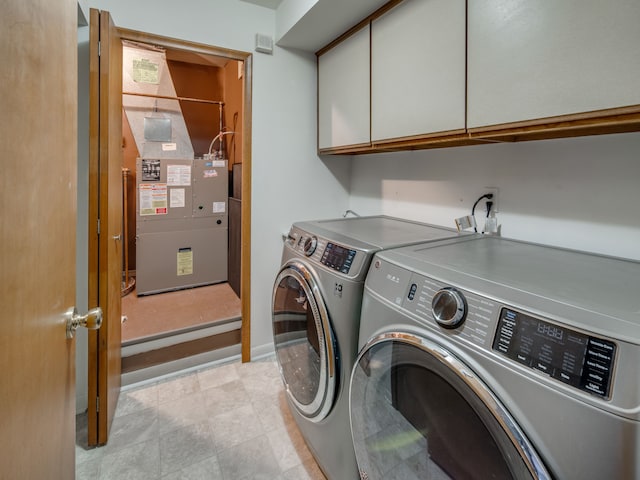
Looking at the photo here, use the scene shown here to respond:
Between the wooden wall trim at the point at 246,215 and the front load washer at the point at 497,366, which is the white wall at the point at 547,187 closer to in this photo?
the front load washer at the point at 497,366

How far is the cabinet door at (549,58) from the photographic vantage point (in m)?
0.85

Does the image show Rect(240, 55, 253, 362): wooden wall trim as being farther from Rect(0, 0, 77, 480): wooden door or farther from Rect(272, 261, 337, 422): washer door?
Rect(0, 0, 77, 480): wooden door

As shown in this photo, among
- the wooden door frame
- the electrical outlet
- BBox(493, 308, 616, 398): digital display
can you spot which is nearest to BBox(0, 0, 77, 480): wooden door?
BBox(493, 308, 616, 398): digital display

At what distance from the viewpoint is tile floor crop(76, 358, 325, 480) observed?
145 centimetres

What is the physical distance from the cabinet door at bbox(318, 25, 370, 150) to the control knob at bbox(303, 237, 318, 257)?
72 cm

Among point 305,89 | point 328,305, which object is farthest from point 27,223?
point 305,89

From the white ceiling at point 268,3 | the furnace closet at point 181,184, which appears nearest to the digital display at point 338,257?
the white ceiling at point 268,3

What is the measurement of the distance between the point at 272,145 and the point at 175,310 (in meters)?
1.71

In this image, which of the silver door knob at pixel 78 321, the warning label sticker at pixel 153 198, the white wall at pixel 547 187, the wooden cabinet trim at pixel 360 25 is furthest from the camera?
the warning label sticker at pixel 153 198

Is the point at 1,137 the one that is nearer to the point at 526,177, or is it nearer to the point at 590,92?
the point at 590,92

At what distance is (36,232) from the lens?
0.62m

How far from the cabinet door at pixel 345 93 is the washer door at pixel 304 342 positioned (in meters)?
0.91

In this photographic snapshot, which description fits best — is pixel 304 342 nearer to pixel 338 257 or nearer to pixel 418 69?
pixel 338 257

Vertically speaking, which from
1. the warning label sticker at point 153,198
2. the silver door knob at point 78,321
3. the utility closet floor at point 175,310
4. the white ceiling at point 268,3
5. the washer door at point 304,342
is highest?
the white ceiling at point 268,3
